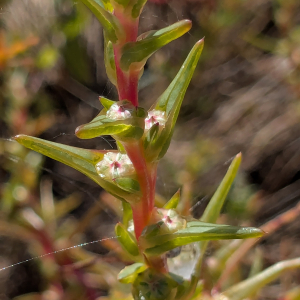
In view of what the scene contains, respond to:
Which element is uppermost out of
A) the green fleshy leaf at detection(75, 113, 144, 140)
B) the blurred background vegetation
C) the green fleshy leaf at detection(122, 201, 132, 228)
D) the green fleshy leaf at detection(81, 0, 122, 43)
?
the blurred background vegetation

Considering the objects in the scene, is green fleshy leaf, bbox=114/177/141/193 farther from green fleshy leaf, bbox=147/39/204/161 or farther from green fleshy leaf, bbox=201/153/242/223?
green fleshy leaf, bbox=201/153/242/223

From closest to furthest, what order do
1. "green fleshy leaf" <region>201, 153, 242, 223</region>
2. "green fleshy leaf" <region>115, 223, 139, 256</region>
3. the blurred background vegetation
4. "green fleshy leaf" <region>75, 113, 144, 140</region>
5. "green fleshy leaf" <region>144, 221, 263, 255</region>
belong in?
"green fleshy leaf" <region>75, 113, 144, 140</region>
"green fleshy leaf" <region>144, 221, 263, 255</region>
"green fleshy leaf" <region>115, 223, 139, 256</region>
"green fleshy leaf" <region>201, 153, 242, 223</region>
the blurred background vegetation

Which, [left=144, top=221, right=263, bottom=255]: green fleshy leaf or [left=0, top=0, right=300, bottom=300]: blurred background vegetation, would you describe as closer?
[left=144, top=221, right=263, bottom=255]: green fleshy leaf

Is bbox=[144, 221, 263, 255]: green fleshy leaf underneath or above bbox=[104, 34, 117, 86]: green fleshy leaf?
underneath

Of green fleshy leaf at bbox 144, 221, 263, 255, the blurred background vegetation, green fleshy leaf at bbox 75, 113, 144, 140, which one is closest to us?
green fleshy leaf at bbox 75, 113, 144, 140

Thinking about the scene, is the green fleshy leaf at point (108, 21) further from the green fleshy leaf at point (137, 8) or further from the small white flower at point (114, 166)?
the small white flower at point (114, 166)

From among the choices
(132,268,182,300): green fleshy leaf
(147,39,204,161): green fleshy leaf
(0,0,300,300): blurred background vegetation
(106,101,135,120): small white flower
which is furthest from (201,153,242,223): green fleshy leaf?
(0,0,300,300): blurred background vegetation

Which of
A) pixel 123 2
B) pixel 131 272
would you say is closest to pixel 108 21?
pixel 123 2

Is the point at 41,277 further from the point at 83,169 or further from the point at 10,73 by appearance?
the point at 83,169

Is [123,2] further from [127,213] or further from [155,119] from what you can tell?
[127,213]
